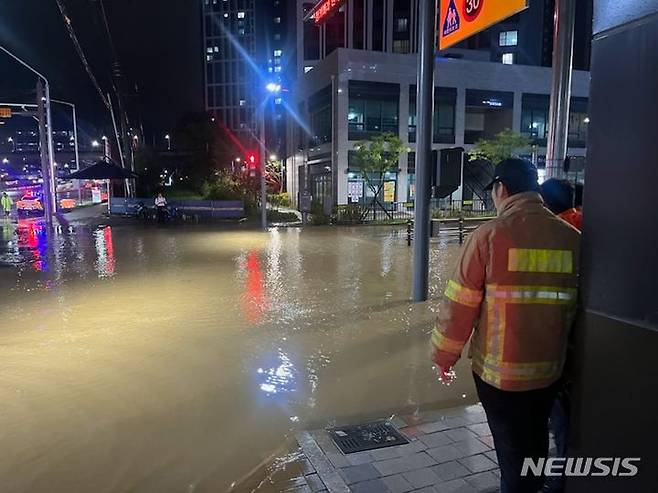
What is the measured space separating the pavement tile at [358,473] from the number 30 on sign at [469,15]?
5303mm

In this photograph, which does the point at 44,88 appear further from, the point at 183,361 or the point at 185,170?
the point at 183,361

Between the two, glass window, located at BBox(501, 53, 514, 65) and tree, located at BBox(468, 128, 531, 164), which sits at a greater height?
glass window, located at BBox(501, 53, 514, 65)

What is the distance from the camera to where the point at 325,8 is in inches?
674

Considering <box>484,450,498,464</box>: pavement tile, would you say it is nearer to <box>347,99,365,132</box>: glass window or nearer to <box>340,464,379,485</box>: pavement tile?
<box>340,464,379,485</box>: pavement tile

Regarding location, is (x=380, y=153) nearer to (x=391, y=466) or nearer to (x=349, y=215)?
(x=349, y=215)

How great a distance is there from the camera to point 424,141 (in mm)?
8766

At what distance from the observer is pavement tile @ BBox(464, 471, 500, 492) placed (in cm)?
339

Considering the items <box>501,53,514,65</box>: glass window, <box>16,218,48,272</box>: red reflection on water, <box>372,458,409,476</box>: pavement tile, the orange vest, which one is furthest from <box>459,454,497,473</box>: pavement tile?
<box>501,53,514,65</box>: glass window

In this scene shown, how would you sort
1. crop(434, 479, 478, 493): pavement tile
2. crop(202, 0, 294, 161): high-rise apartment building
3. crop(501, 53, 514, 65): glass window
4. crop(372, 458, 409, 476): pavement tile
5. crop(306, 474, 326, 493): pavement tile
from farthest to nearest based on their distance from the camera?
crop(202, 0, 294, 161): high-rise apartment building → crop(501, 53, 514, 65): glass window → crop(372, 458, 409, 476): pavement tile → crop(306, 474, 326, 493): pavement tile → crop(434, 479, 478, 493): pavement tile

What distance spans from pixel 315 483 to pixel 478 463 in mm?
1168

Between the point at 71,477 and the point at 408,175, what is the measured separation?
3315cm

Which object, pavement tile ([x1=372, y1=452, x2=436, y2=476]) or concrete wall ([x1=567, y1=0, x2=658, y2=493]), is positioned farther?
pavement tile ([x1=372, y1=452, x2=436, y2=476])

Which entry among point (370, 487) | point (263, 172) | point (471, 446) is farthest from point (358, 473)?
point (263, 172)

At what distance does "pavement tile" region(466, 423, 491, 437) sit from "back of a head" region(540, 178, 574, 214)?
1.83m
